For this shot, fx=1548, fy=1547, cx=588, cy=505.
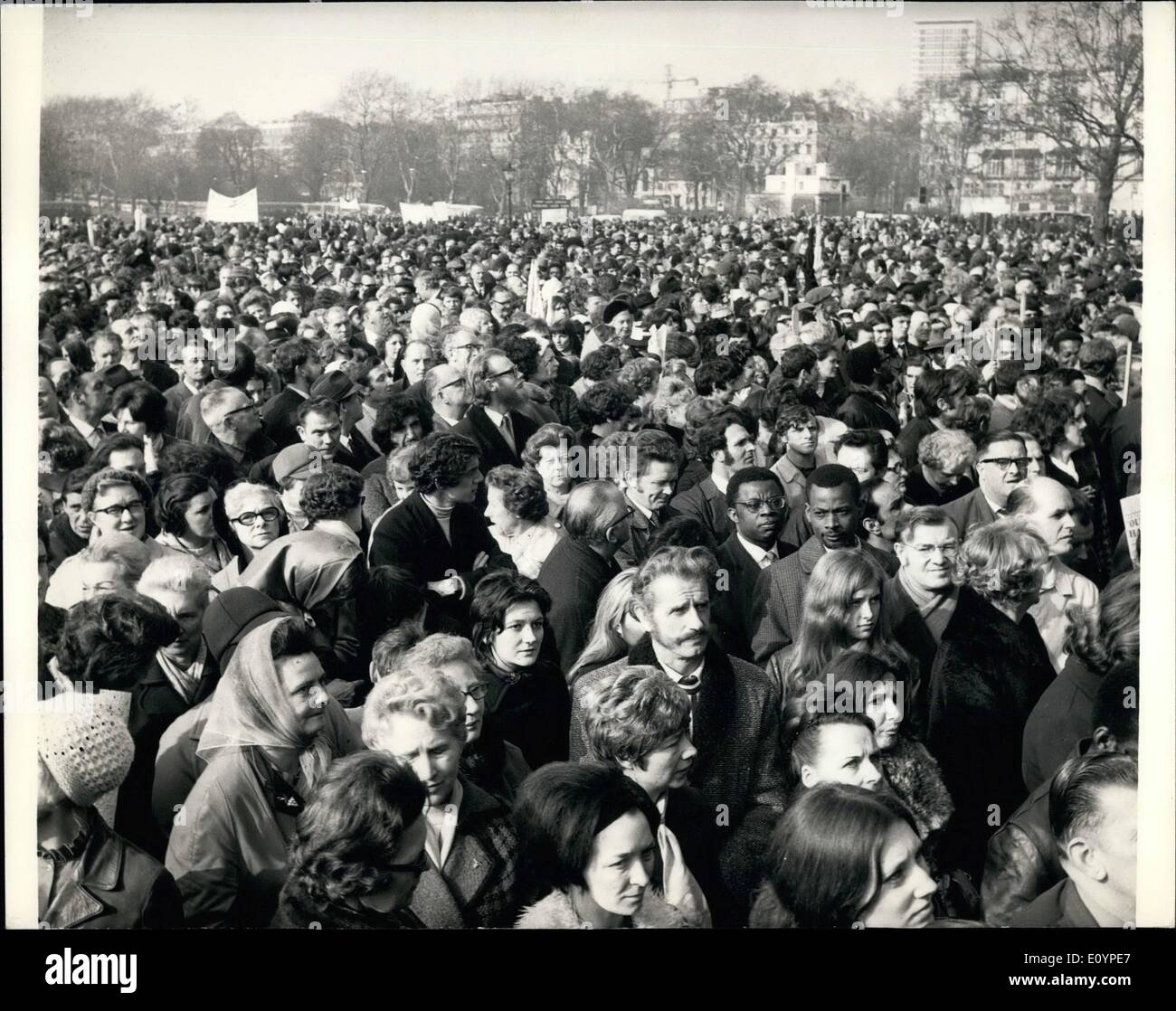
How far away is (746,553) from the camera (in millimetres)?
5121

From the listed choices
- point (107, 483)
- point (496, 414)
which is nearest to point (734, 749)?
point (496, 414)

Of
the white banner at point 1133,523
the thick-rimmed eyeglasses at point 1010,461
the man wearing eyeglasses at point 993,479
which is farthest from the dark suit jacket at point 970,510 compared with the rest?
the white banner at point 1133,523

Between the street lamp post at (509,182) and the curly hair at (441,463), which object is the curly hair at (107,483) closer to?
the curly hair at (441,463)

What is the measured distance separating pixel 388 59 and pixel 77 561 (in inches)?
81.3

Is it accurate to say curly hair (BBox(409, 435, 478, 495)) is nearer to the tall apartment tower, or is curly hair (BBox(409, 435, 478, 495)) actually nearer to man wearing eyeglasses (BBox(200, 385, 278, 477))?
man wearing eyeglasses (BBox(200, 385, 278, 477))

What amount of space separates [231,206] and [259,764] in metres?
2.57

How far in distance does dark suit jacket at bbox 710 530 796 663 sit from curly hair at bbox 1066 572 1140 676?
41.4 inches

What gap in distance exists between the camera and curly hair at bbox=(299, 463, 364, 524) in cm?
484

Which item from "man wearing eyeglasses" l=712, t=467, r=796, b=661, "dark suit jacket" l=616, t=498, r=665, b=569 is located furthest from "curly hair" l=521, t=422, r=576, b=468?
"man wearing eyeglasses" l=712, t=467, r=796, b=661

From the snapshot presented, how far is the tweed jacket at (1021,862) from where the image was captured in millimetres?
4695

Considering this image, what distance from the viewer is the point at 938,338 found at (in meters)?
6.60

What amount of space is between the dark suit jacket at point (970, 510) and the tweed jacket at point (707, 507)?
0.75m
